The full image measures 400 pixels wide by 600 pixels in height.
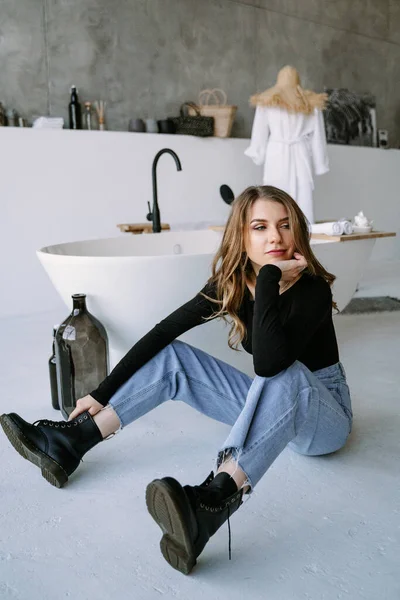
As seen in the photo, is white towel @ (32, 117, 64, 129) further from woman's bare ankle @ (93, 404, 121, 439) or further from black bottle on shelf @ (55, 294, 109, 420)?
woman's bare ankle @ (93, 404, 121, 439)

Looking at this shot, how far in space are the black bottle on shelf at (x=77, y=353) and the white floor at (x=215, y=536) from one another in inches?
6.5

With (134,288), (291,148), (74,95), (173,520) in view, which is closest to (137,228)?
(74,95)

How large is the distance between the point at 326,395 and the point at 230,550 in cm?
43

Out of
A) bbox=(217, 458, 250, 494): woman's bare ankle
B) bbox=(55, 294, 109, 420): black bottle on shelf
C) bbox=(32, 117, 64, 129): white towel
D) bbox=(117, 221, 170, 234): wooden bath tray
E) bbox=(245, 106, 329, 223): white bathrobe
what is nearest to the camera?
bbox=(217, 458, 250, 494): woman's bare ankle

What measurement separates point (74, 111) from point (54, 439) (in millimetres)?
3414

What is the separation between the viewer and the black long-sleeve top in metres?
1.38

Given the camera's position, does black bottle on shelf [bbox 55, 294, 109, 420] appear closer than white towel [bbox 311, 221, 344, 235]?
Yes

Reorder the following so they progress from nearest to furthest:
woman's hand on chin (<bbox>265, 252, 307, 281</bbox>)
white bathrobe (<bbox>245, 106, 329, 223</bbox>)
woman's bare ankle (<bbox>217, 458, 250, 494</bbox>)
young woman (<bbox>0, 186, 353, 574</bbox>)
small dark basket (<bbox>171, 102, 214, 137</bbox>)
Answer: woman's bare ankle (<bbox>217, 458, 250, 494</bbox>) < young woman (<bbox>0, 186, 353, 574</bbox>) < woman's hand on chin (<bbox>265, 252, 307, 281</bbox>) < white bathrobe (<bbox>245, 106, 329, 223</bbox>) < small dark basket (<bbox>171, 102, 214, 137</bbox>)

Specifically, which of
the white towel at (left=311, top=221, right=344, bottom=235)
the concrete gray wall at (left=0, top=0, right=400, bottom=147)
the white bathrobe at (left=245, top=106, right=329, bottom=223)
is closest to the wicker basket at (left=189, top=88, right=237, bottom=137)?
the concrete gray wall at (left=0, top=0, right=400, bottom=147)

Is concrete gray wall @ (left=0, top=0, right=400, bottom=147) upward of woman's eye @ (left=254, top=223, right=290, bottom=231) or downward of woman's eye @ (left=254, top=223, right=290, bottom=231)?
upward

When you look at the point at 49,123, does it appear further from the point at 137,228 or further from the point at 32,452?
the point at 32,452

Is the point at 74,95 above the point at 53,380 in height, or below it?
above

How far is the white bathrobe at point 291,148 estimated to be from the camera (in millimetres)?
4434

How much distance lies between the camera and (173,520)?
119 cm
